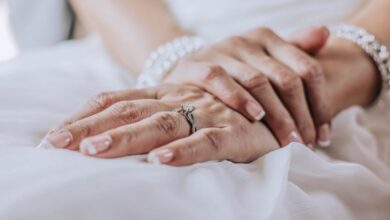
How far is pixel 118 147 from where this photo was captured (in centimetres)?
53

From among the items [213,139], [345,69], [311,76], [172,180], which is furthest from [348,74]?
[172,180]

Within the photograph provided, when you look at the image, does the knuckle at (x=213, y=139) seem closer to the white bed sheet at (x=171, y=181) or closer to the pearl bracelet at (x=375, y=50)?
the white bed sheet at (x=171, y=181)

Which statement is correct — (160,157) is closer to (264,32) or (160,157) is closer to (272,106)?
(272,106)

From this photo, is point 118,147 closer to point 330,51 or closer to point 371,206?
point 371,206

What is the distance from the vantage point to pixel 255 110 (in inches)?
27.1

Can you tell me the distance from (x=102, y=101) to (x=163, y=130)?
10cm

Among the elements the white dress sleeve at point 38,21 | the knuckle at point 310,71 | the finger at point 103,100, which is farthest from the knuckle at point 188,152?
the white dress sleeve at point 38,21

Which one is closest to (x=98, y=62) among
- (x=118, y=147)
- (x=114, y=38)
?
(x=114, y=38)

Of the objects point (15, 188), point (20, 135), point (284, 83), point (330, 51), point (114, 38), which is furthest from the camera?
point (114, 38)

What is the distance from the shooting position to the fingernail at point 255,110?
0.69m

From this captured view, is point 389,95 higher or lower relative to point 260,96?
lower

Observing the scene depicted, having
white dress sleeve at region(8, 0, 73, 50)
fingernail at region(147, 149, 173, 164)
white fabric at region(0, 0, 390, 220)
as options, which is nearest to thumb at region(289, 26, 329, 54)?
white fabric at region(0, 0, 390, 220)

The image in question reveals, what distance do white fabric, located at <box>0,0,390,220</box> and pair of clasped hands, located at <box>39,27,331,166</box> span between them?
2cm

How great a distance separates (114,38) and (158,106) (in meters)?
0.39
